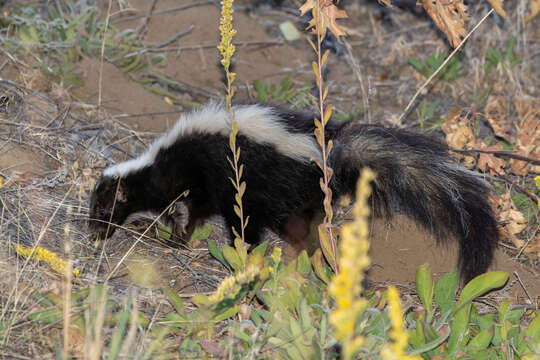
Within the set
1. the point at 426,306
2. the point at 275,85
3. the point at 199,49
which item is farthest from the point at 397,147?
the point at 199,49

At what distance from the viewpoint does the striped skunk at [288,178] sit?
400cm

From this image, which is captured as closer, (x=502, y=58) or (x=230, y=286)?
(x=230, y=286)

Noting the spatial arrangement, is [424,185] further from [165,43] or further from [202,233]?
[165,43]

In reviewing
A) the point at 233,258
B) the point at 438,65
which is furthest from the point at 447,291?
the point at 438,65

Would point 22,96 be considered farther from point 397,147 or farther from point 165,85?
point 397,147

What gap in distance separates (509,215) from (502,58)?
2796 millimetres

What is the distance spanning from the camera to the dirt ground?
14.3 ft

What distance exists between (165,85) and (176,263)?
2639 millimetres

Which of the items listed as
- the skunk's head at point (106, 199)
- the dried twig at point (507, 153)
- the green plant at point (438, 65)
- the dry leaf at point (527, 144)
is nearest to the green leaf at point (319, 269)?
the skunk's head at point (106, 199)

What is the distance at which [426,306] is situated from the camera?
11.9ft

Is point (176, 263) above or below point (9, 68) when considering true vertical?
below

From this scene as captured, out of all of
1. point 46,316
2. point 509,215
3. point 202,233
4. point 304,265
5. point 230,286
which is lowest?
point 202,233

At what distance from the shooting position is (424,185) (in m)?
4.09

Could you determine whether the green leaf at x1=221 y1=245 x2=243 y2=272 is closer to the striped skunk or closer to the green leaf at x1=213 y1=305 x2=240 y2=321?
the green leaf at x1=213 y1=305 x2=240 y2=321
